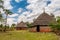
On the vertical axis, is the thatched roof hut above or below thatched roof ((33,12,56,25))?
below

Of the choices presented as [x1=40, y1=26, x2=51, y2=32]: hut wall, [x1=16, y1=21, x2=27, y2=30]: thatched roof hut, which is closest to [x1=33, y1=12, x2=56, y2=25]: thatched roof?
[x1=40, y1=26, x2=51, y2=32]: hut wall

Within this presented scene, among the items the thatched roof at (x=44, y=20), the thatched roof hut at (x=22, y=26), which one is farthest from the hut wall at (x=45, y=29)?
the thatched roof hut at (x=22, y=26)

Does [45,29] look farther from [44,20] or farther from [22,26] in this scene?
[22,26]

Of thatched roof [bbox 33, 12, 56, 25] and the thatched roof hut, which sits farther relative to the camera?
the thatched roof hut

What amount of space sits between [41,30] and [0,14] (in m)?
11.7

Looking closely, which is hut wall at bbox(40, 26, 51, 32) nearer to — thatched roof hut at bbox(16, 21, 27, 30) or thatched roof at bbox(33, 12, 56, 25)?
thatched roof at bbox(33, 12, 56, 25)

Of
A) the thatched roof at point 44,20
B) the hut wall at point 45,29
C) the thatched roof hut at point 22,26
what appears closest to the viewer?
the hut wall at point 45,29

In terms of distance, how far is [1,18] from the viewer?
4228cm

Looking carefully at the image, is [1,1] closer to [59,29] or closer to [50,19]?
[50,19]

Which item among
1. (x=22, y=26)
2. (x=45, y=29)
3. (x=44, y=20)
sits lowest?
(x=22, y=26)

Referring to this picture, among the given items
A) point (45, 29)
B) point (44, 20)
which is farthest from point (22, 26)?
point (45, 29)

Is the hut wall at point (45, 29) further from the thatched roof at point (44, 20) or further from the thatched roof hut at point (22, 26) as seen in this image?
the thatched roof hut at point (22, 26)

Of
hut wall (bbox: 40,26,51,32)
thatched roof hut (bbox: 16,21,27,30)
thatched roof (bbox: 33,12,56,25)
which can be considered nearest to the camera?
hut wall (bbox: 40,26,51,32)

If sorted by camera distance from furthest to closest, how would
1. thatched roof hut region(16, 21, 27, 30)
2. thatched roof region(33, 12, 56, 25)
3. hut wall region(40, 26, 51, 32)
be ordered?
thatched roof hut region(16, 21, 27, 30) → thatched roof region(33, 12, 56, 25) → hut wall region(40, 26, 51, 32)
